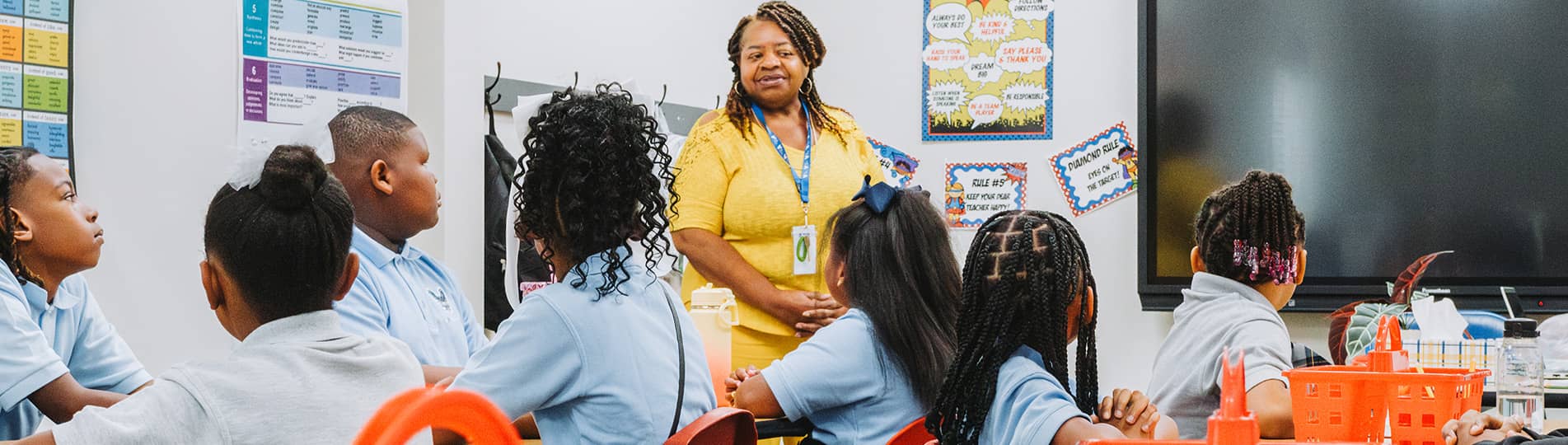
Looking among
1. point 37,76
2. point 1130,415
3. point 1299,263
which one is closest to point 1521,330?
point 1299,263

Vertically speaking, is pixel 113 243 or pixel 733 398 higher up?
pixel 113 243

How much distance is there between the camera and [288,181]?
1594 millimetres

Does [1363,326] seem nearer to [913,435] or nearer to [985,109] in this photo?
[913,435]

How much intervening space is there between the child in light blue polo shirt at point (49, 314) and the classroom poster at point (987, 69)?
112 inches

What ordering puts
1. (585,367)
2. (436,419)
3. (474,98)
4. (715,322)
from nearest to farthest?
(436,419)
(585,367)
(715,322)
(474,98)

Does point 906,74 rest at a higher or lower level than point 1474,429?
higher

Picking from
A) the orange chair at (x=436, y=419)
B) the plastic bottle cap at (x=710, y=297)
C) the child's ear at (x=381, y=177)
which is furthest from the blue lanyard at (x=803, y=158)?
the orange chair at (x=436, y=419)

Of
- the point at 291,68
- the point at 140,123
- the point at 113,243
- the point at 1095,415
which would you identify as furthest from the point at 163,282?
the point at 1095,415

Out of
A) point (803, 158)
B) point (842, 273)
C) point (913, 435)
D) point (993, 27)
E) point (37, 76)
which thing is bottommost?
point (913, 435)

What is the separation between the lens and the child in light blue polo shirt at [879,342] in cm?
222

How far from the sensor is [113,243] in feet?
8.86

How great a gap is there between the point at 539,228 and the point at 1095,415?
819 mm

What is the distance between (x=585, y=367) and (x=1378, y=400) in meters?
0.99

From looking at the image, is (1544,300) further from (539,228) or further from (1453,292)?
(539,228)
